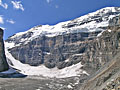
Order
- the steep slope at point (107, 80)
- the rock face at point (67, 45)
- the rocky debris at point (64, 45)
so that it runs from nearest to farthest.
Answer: the steep slope at point (107, 80), the rock face at point (67, 45), the rocky debris at point (64, 45)

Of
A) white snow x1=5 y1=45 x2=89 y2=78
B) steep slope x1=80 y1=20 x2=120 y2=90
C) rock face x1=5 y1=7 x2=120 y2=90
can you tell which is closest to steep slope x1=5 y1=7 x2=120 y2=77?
rock face x1=5 y1=7 x2=120 y2=90

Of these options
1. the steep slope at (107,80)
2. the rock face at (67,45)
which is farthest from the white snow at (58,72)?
the steep slope at (107,80)

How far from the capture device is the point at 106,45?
80.7 metres

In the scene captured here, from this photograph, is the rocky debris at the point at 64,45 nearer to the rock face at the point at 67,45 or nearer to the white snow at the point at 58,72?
the rock face at the point at 67,45

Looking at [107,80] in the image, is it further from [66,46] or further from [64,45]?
[64,45]

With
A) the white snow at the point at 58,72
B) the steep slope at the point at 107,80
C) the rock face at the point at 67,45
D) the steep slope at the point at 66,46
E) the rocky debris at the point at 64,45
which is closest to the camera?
the steep slope at the point at 107,80

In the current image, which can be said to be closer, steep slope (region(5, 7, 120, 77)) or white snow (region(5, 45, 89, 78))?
white snow (region(5, 45, 89, 78))

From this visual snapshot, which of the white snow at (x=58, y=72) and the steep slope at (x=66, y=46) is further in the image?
the steep slope at (x=66, y=46)

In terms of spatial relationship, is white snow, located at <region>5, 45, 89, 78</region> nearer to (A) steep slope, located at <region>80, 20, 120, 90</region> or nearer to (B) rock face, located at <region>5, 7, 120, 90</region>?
(B) rock face, located at <region>5, 7, 120, 90</region>

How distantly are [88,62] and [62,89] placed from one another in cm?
5291

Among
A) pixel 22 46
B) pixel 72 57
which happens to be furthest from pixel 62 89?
pixel 22 46

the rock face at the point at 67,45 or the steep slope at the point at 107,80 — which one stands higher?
the rock face at the point at 67,45

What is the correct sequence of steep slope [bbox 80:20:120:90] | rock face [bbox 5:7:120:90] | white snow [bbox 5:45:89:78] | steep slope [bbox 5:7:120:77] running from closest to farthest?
steep slope [bbox 80:20:120:90] < white snow [bbox 5:45:89:78] < steep slope [bbox 5:7:120:77] < rock face [bbox 5:7:120:90]

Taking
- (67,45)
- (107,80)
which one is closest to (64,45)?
(67,45)
